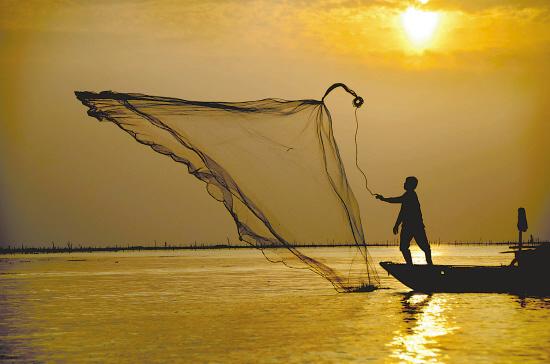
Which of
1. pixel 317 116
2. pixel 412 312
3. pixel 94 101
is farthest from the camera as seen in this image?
pixel 412 312

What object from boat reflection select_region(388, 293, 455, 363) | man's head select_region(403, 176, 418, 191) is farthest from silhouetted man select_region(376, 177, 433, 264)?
boat reflection select_region(388, 293, 455, 363)

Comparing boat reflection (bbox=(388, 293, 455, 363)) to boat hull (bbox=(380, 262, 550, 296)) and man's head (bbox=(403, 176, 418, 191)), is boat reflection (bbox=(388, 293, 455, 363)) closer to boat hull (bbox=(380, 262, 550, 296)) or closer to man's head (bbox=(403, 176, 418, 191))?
boat hull (bbox=(380, 262, 550, 296))

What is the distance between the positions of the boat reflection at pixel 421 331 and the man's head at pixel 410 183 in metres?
3.13

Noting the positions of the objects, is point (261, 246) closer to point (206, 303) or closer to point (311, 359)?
point (311, 359)

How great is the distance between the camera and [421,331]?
18469 millimetres

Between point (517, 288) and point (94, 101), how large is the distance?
13184mm

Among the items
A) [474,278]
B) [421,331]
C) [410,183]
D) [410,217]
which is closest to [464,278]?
[474,278]

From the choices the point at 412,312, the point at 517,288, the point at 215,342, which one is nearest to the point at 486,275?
the point at 517,288

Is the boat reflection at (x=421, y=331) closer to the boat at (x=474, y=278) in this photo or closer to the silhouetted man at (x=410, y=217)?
the boat at (x=474, y=278)

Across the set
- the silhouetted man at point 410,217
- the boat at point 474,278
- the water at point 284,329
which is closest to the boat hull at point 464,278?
the boat at point 474,278

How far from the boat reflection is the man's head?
3.13 metres

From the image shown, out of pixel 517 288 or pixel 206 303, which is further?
pixel 206 303

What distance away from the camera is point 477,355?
15.5m

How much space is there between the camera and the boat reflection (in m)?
15.3
